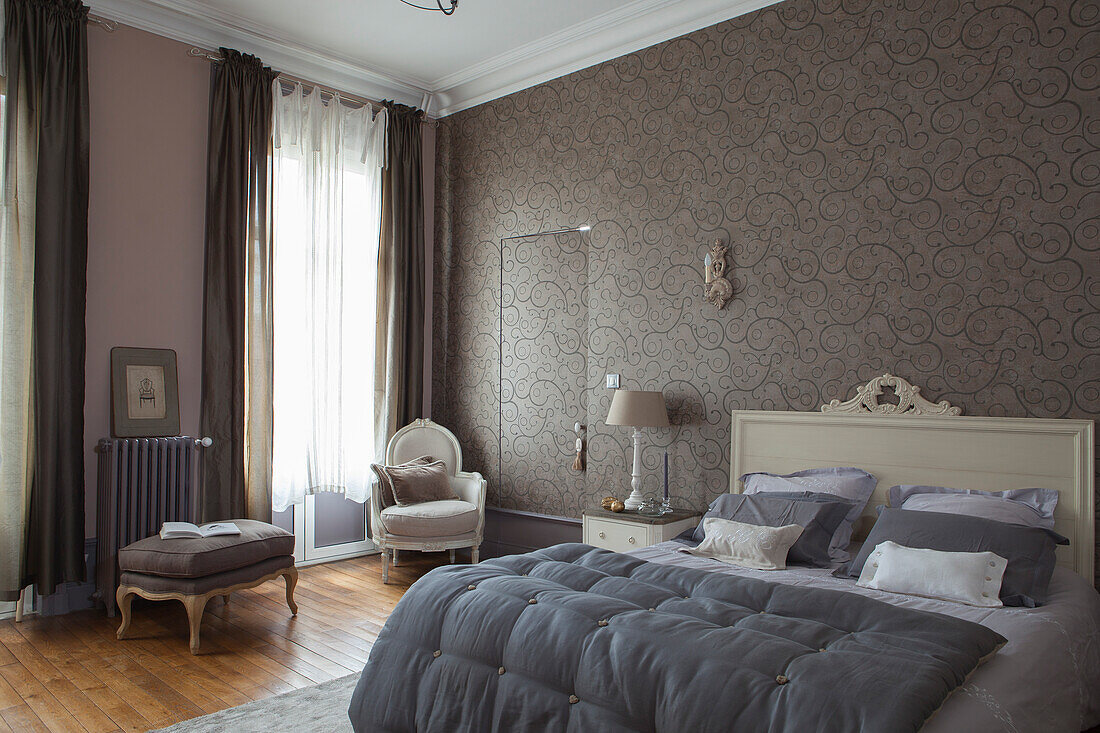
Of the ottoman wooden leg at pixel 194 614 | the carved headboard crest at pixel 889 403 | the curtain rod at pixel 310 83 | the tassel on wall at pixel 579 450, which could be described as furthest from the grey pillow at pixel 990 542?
the curtain rod at pixel 310 83

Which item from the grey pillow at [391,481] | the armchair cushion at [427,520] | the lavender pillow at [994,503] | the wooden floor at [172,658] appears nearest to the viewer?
the wooden floor at [172,658]

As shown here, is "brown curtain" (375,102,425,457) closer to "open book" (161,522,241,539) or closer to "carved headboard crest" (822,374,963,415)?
"open book" (161,522,241,539)

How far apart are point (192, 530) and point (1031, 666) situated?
11.8 ft

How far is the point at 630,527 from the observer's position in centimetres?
423

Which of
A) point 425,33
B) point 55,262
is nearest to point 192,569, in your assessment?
point 55,262

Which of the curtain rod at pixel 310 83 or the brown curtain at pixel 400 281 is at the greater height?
the curtain rod at pixel 310 83

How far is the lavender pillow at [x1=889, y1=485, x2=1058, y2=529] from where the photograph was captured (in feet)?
10.1

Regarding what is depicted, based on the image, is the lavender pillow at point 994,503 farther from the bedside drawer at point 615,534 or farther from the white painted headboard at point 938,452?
the bedside drawer at point 615,534

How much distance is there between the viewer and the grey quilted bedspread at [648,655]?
182cm

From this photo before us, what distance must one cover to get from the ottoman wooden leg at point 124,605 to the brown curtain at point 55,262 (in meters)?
0.48

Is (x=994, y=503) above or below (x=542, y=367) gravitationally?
below

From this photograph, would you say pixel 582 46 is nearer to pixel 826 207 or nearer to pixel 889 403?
pixel 826 207

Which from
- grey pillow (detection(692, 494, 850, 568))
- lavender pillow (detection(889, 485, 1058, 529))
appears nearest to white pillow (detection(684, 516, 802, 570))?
grey pillow (detection(692, 494, 850, 568))

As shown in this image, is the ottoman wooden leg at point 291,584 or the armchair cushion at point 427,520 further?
the armchair cushion at point 427,520
